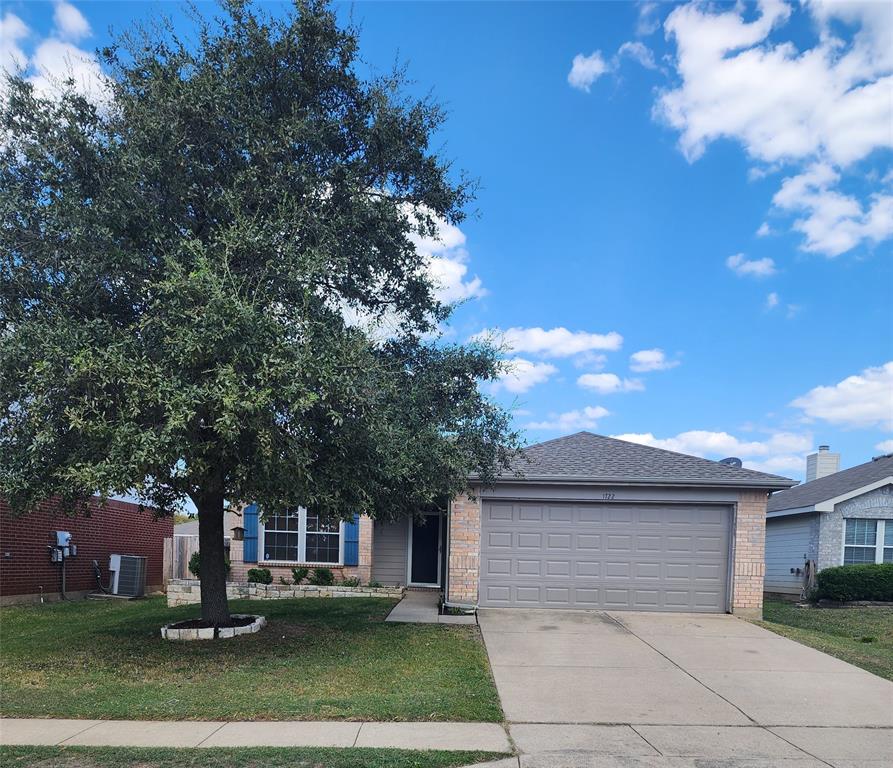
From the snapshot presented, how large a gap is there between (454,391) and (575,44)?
7395mm

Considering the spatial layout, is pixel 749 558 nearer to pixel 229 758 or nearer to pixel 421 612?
pixel 421 612

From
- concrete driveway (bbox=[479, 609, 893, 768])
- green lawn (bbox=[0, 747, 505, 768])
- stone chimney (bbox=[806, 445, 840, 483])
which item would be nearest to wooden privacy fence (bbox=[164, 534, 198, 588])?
concrete driveway (bbox=[479, 609, 893, 768])

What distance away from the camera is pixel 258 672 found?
8.26 meters

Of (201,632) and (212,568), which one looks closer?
(201,632)

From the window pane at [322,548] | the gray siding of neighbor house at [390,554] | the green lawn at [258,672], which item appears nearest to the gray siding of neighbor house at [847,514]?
the gray siding of neighbor house at [390,554]

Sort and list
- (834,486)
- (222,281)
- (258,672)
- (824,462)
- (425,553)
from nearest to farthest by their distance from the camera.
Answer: (222,281) < (258,672) < (425,553) < (834,486) < (824,462)

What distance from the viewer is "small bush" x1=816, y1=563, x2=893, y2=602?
659 inches

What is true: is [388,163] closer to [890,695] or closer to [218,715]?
[218,715]

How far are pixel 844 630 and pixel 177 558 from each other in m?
14.7

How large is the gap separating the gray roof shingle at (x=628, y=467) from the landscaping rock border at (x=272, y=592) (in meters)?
4.38

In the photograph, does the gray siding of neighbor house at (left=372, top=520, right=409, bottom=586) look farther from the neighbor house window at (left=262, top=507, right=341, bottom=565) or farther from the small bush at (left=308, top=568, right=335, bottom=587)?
the small bush at (left=308, top=568, right=335, bottom=587)

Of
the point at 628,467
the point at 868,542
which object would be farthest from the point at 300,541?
the point at 868,542

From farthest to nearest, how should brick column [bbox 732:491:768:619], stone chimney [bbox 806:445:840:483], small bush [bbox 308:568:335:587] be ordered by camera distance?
1. stone chimney [bbox 806:445:840:483]
2. small bush [bbox 308:568:335:587]
3. brick column [bbox 732:491:768:619]

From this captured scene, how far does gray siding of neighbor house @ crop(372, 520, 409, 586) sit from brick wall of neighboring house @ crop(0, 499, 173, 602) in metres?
5.57
